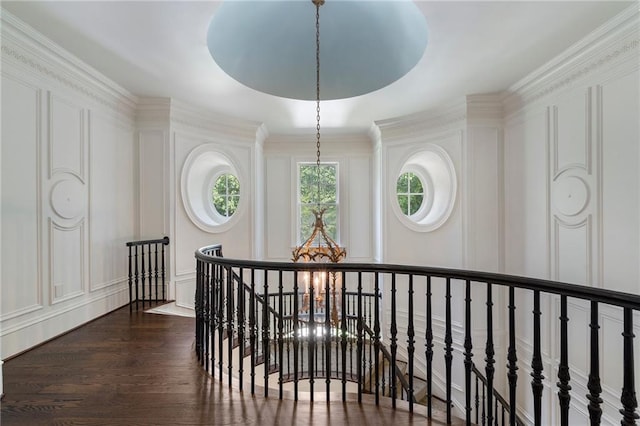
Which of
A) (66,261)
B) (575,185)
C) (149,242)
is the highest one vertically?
(575,185)

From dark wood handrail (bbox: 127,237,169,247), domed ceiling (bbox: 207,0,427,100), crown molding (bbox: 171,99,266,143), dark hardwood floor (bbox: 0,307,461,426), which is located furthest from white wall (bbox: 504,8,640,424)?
dark wood handrail (bbox: 127,237,169,247)

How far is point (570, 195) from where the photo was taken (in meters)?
2.93

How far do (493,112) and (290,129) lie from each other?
311cm

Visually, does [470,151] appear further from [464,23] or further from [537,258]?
[464,23]

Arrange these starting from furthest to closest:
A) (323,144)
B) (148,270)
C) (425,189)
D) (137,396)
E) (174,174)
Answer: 1. (323,144)
2. (425,189)
3. (174,174)
4. (148,270)
5. (137,396)

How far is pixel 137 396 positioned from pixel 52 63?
3005 mm

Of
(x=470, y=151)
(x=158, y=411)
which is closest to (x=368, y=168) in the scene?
(x=470, y=151)

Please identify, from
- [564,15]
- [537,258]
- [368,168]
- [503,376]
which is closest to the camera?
[564,15]

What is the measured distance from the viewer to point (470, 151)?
3959mm

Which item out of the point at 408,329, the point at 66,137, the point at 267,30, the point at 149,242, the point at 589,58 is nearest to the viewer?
the point at 408,329

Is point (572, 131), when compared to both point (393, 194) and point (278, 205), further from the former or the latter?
point (278, 205)

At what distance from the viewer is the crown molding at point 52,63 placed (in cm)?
239

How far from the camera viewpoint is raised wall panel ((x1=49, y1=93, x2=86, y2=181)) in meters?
2.78

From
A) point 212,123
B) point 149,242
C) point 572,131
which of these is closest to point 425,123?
point 572,131
